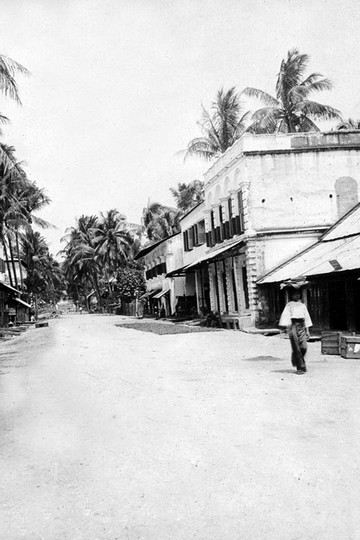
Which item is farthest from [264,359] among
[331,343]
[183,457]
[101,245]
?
[101,245]

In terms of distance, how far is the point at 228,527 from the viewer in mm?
3475

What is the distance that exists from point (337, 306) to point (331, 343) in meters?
5.20

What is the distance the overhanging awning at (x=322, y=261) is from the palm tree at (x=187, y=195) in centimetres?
3104

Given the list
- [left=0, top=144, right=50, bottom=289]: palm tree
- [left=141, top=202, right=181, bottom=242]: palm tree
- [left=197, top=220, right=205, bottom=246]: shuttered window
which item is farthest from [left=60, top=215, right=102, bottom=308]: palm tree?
[left=197, top=220, right=205, bottom=246]: shuttered window

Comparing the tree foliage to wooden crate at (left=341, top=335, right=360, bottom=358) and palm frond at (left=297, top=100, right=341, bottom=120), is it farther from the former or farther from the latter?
wooden crate at (left=341, top=335, right=360, bottom=358)

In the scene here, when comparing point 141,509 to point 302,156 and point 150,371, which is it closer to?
point 150,371

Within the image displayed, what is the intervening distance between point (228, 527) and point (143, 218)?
5716cm

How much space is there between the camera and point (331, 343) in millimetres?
12188

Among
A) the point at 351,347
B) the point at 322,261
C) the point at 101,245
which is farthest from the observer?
the point at 101,245

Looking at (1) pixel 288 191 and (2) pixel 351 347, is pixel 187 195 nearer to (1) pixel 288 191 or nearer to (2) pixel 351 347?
(1) pixel 288 191

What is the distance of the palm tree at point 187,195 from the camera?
2093 inches

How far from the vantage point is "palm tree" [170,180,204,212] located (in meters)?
53.2

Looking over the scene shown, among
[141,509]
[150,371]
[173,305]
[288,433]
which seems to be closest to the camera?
[141,509]

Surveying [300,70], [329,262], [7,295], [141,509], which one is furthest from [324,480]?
[7,295]
